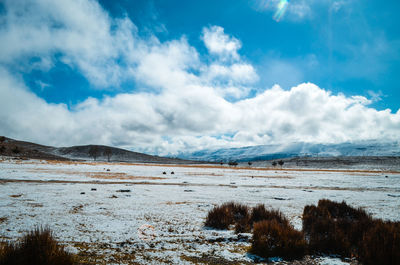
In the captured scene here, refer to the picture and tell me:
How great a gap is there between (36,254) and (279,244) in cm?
441

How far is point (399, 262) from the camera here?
366 centimetres

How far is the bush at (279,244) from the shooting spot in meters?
4.43

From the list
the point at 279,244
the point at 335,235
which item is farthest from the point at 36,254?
the point at 335,235

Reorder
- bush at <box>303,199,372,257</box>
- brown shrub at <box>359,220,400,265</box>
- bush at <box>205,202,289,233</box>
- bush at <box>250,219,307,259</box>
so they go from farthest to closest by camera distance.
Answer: bush at <box>205,202,289,233</box> → bush at <box>303,199,372,257</box> → bush at <box>250,219,307,259</box> → brown shrub at <box>359,220,400,265</box>

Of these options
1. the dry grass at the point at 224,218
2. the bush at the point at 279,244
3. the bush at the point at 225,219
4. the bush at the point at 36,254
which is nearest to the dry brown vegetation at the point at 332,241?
the bush at the point at 279,244

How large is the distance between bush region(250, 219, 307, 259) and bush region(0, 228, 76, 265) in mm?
3543

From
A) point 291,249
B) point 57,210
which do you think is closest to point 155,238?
point 291,249

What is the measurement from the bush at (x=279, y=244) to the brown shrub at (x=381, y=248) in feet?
3.50

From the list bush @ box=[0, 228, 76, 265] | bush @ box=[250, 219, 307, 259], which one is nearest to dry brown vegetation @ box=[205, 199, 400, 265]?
bush @ box=[250, 219, 307, 259]

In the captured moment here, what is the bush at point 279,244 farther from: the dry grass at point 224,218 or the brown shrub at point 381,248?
the dry grass at point 224,218

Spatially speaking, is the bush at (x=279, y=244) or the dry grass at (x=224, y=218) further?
the dry grass at (x=224, y=218)

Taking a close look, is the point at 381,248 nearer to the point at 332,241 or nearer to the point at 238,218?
the point at 332,241

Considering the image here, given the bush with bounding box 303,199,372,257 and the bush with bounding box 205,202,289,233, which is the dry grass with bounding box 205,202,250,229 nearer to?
the bush with bounding box 205,202,289,233

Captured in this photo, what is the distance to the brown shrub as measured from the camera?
3.80 m
